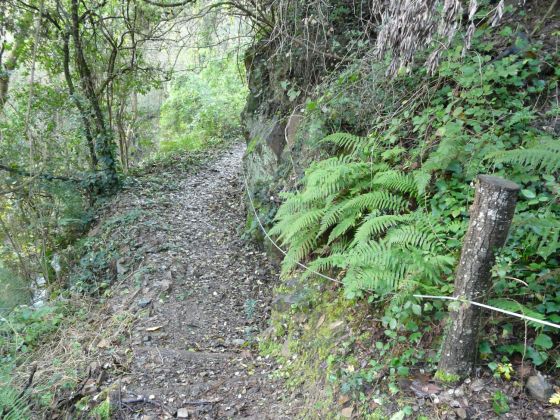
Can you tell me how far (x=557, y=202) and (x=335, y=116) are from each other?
2.81m

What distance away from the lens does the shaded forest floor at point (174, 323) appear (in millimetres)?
3670

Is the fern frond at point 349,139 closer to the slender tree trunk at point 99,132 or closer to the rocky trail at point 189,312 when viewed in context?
the rocky trail at point 189,312

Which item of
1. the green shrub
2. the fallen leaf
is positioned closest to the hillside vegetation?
the fallen leaf

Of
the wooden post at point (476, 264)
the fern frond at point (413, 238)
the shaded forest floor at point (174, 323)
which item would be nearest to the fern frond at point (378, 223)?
the fern frond at point (413, 238)

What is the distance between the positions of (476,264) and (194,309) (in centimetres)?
379

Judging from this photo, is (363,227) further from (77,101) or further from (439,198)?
(77,101)

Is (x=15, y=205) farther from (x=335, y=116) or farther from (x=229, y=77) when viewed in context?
(x=229, y=77)

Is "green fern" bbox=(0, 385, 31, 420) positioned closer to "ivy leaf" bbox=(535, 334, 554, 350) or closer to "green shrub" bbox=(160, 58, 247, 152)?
"ivy leaf" bbox=(535, 334, 554, 350)

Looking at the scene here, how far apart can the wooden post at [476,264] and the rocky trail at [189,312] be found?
4.90ft

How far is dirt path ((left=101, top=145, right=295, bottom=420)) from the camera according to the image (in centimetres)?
365

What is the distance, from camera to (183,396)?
3691mm


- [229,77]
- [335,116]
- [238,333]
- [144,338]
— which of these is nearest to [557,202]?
[335,116]

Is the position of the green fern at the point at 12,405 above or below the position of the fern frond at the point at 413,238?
below

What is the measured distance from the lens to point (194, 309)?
5156 mm
